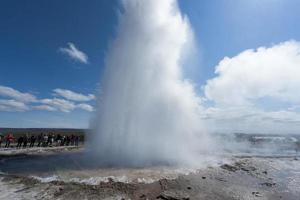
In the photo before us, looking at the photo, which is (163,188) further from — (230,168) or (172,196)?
(230,168)

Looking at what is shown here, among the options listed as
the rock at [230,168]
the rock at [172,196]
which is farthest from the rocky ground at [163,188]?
the rock at [230,168]

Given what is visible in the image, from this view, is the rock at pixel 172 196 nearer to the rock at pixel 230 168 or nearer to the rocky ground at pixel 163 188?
the rocky ground at pixel 163 188

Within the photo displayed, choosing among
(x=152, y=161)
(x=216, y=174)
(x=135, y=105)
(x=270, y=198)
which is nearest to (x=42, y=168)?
(x=152, y=161)

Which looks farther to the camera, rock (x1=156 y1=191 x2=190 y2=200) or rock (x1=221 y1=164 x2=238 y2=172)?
rock (x1=221 y1=164 x2=238 y2=172)

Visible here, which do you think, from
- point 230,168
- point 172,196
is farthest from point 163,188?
point 230,168

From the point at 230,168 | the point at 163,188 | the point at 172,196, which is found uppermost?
the point at 230,168

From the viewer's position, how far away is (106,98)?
2208cm

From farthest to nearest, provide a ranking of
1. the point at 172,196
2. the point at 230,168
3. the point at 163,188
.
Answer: the point at 230,168 < the point at 163,188 < the point at 172,196

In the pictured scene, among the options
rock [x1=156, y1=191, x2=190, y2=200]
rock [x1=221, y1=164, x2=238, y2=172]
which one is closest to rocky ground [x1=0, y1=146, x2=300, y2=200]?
rock [x1=156, y1=191, x2=190, y2=200]

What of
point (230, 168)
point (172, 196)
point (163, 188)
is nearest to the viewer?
point (172, 196)

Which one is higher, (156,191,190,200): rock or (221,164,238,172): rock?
(221,164,238,172): rock

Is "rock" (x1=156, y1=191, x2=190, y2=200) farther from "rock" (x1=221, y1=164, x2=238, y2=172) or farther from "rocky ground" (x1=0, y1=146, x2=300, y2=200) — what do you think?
"rock" (x1=221, y1=164, x2=238, y2=172)

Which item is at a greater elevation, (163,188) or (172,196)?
(163,188)

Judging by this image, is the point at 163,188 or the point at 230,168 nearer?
the point at 163,188
